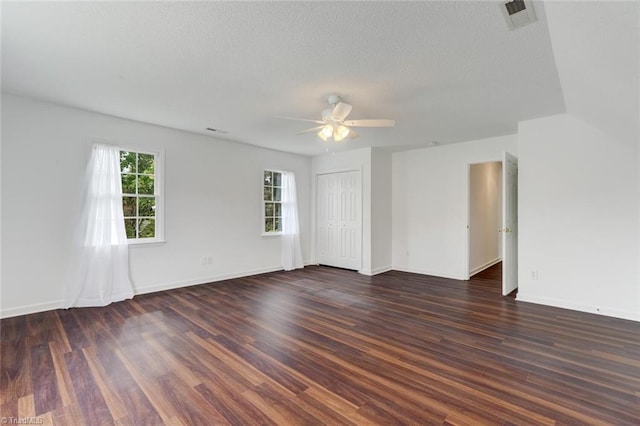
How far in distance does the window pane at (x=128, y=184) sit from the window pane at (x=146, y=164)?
0.55ft

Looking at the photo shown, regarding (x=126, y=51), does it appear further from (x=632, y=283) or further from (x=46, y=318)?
(x=632, y=283)

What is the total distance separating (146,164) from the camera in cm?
450

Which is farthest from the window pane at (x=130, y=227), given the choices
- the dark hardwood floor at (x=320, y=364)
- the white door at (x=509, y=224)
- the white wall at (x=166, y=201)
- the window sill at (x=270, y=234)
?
the white door at (x=509, y=224)

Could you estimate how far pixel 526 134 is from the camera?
13.3 feet

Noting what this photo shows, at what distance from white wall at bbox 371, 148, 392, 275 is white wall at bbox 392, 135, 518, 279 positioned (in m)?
0.17

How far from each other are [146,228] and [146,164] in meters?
1.00

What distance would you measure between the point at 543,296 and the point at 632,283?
0.88m

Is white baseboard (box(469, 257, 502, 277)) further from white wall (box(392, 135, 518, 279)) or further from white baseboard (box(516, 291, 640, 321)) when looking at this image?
white baseboard (box(516, 291, 640, 321))

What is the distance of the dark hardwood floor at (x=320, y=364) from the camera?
180 cm

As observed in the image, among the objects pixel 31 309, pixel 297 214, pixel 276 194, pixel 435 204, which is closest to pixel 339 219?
pixel 297 214

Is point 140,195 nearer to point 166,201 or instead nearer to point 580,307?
point 166,201

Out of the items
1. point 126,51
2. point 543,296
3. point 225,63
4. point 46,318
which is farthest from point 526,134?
point 46,318

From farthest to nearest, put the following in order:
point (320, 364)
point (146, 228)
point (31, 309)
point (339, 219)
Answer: point (339, 219) → point (146, 228) → point (31, 309) → point (320, 364)

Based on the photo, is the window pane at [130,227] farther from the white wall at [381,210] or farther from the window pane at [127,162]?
the white wall at [381,210]
